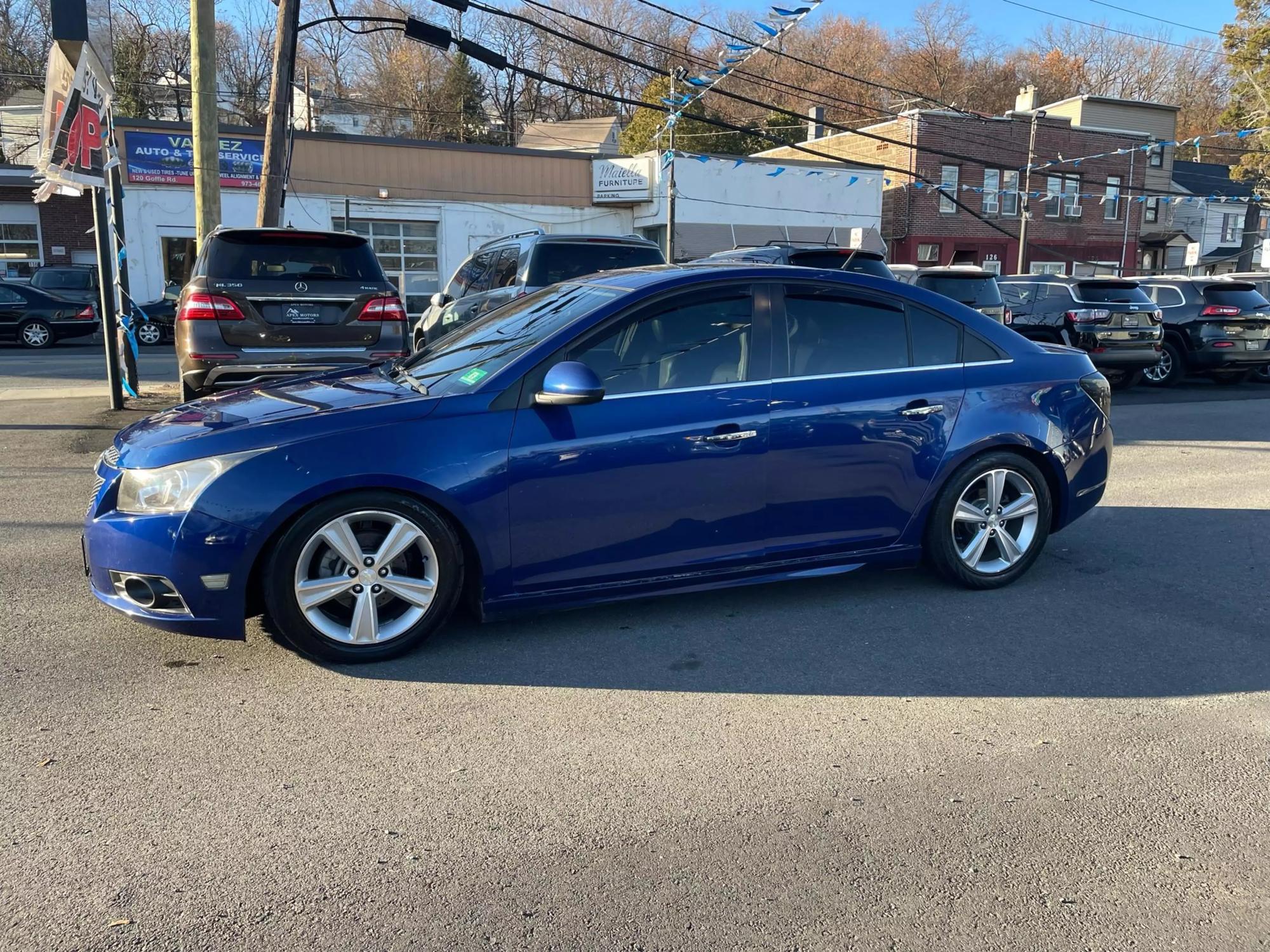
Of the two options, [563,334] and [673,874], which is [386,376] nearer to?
[563,334]

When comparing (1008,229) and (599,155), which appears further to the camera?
(1008,229)

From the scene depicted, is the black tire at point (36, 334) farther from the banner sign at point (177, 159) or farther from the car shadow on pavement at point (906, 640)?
the car shadow on pavement at point (906, 640)

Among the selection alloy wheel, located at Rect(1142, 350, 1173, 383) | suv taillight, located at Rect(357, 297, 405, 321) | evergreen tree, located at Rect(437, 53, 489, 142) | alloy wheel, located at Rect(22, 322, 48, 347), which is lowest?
alloy wheel, located at Rect(22, 322, 48, 347)

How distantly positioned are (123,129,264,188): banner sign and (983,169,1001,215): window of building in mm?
25364

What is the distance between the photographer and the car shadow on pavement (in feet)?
13.3

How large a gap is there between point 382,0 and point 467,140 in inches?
808

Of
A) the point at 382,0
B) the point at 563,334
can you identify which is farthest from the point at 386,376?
the point at 382,0

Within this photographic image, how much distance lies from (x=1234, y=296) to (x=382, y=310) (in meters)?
13.0

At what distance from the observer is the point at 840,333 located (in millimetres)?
4867

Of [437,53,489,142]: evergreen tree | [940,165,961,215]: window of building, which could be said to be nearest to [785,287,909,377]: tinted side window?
[940,165,961,215]: window of building

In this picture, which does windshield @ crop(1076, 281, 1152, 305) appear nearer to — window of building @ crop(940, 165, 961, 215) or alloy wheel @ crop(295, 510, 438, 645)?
alloy wheel @ crop(295, 510, 438, 645)

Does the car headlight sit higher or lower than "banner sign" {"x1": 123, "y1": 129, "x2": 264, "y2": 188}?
lower

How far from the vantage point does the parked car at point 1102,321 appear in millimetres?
13883

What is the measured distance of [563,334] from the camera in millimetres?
4359
